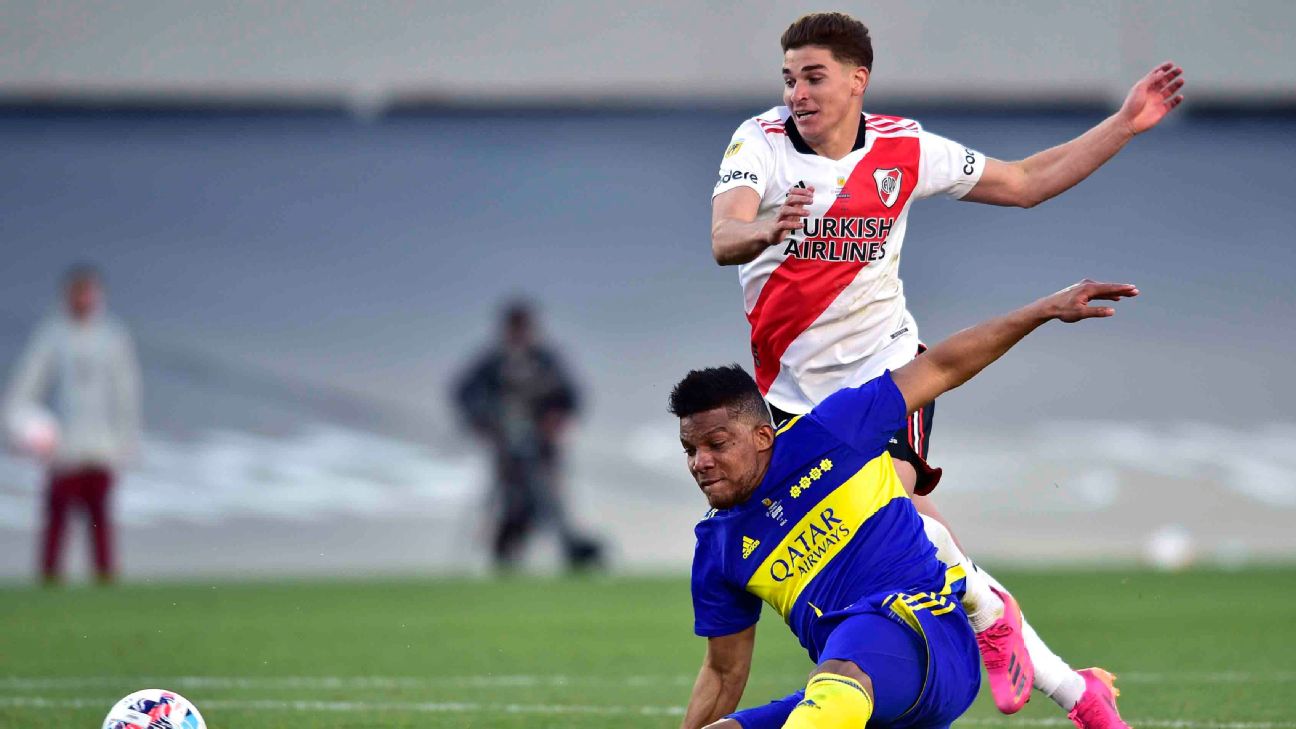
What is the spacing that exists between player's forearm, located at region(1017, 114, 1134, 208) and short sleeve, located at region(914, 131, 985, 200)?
169 millimetres

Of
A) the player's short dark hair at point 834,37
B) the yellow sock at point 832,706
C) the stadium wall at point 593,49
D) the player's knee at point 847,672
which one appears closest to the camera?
the yellow sock at point 832,706

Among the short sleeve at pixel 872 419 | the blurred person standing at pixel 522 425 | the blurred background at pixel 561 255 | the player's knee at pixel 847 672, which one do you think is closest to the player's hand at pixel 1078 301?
the short sleeve at pixel 872 419

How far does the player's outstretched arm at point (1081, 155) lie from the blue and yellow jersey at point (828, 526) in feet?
3.88

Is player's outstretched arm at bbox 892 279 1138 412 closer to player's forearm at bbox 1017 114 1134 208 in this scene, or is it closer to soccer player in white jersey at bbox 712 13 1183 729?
soccer player in white jersey at bbox 712 13 1183 729

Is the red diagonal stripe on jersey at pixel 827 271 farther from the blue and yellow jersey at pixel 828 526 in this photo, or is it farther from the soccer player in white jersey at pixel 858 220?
the blue and yellow jersey at pixel 828 526

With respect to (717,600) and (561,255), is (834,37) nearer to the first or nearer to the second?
(717,600)

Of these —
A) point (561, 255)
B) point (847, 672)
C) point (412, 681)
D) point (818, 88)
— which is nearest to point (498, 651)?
point (412, 681)

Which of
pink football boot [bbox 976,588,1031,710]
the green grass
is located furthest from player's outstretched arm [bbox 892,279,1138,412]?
the green grass

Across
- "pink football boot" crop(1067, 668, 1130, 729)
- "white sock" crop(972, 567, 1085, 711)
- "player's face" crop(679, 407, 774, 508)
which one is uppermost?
"player's face" crop(679, 407, 774, 508)

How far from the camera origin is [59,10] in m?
16.7

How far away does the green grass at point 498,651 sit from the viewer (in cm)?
670

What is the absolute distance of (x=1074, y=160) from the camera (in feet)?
19.7

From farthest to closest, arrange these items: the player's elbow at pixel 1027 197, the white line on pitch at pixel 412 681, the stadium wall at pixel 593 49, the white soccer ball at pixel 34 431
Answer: the stadium wall at pixel 593 49 < the white soccer ball at pixel 34 431 < the white line on pitch at pixel 412 681 < the player's elbow at pixel 1027 197

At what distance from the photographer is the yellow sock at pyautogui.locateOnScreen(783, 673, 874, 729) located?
4543 millimetres
